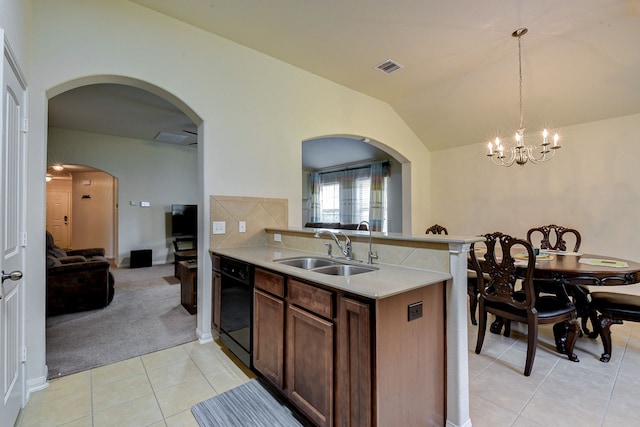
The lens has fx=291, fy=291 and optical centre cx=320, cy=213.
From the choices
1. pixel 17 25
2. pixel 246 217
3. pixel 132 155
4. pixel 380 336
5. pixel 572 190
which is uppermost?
pixel 132 155

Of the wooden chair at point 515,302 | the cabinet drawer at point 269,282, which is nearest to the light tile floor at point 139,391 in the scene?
the cabinet drawer at point 269,282

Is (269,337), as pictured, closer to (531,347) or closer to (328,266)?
(328,266)

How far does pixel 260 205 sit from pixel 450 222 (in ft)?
12.2

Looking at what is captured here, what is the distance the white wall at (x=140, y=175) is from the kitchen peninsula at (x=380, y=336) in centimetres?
600

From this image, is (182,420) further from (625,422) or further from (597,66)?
(597,66)

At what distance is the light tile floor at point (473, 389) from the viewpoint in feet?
5.97

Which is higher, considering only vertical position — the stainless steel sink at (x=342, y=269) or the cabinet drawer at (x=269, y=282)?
the stainless steel sink at (x=342, y=269)

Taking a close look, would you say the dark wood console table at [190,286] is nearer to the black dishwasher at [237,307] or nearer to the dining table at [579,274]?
the black dishwasher at [237,307]

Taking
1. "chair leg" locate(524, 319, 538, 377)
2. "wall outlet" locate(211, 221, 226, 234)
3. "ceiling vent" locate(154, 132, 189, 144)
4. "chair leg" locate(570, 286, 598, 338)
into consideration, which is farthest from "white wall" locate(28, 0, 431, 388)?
"ceiling vent" locate(154, 132, 189, 144)

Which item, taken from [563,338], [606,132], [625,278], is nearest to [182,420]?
[563,338]

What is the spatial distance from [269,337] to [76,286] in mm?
3117

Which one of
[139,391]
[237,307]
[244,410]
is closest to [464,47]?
[237,307]

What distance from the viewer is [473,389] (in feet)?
6.96

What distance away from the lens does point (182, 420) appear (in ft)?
5.92
